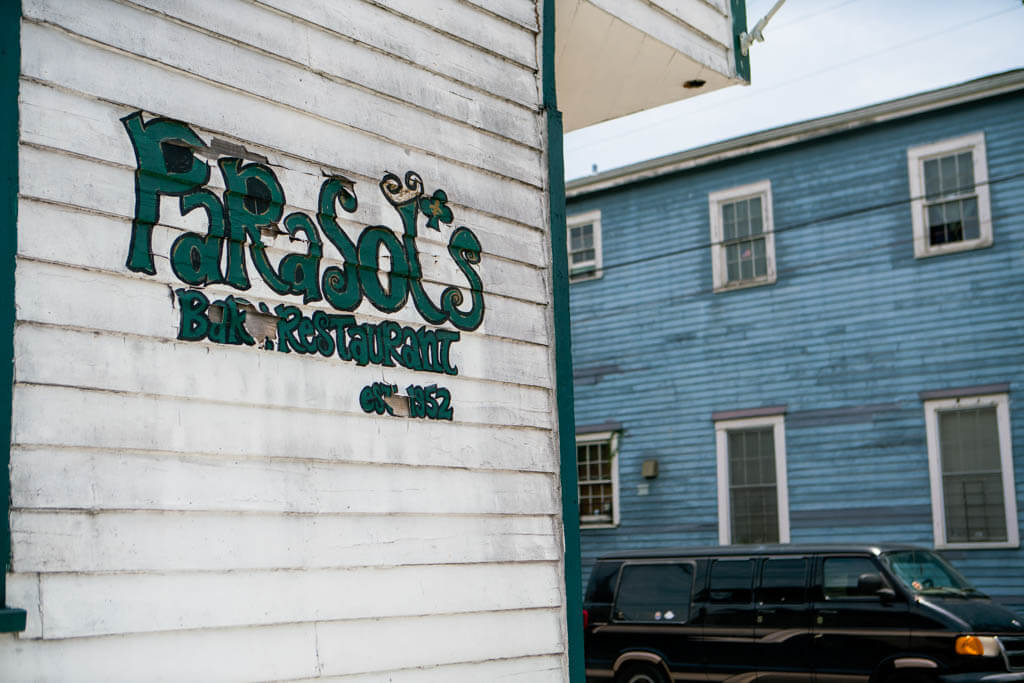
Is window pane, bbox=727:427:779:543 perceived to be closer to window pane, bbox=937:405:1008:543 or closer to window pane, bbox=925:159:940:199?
window pane, bbox=937:405:1008:543

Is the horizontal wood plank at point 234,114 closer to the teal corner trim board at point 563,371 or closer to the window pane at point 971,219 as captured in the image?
the teal corner trim board at point 563,371

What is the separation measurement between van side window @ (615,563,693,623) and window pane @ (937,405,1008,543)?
20.5 ft

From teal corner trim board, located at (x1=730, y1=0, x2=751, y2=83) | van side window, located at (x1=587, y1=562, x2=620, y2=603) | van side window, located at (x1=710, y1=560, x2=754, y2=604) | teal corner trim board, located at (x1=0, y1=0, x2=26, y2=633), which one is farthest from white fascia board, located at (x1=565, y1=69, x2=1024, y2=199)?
teal corner trim board, located at (x1=0, y1=0, x2=26, y2=633)

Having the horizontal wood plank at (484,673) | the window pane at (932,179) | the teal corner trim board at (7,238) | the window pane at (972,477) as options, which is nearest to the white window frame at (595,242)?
the window pane at (932,179)

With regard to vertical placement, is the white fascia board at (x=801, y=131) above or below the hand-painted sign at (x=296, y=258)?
above

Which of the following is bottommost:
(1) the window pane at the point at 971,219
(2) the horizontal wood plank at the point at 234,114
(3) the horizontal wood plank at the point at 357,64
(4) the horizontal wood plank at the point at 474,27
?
(2) the horizontal wood plank at the point at 234,114

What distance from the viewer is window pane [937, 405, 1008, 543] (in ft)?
51.7

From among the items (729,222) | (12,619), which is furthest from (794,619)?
(729,222)

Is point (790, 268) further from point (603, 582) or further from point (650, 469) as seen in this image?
point (603, 582)

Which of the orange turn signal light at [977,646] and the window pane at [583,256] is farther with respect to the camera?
the window pane at [583,256]

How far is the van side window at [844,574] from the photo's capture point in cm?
1062

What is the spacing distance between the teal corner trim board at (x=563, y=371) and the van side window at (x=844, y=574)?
5.90 m

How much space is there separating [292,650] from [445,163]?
88.5 inches

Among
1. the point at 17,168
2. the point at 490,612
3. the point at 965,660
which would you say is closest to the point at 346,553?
the point at 490,612
